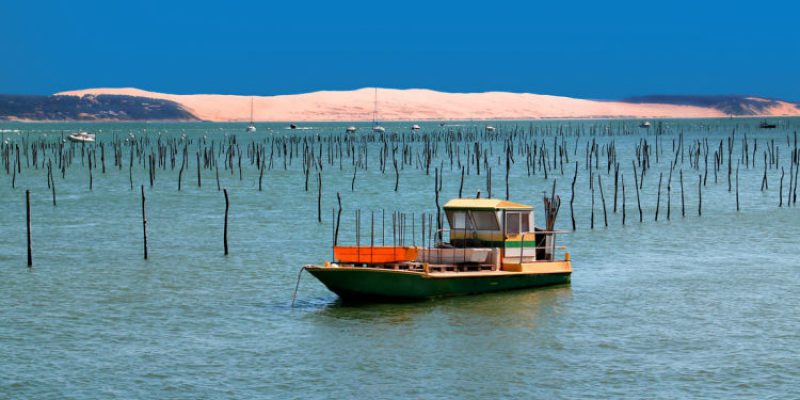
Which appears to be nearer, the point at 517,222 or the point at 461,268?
the point at 461,268

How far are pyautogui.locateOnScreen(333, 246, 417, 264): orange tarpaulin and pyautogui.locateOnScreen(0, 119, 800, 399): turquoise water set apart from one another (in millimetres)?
1322

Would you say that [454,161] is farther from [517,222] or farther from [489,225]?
[489,225]

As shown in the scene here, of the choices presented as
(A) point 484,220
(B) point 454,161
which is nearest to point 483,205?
(A) point 484,220

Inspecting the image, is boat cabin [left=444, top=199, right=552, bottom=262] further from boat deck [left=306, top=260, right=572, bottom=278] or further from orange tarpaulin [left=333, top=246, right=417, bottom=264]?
orange tarpaulin [left=333, top=246, right=417, bottom=264]

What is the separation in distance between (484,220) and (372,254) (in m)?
3.78

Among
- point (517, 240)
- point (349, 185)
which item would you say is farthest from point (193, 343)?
point (349, 185)

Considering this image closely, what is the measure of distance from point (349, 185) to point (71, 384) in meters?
55.3

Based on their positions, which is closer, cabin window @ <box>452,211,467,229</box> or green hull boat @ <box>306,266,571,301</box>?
green hull boat @ <box>306,266,571,301</box>

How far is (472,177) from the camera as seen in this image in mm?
86750

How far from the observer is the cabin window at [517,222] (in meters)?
33.8

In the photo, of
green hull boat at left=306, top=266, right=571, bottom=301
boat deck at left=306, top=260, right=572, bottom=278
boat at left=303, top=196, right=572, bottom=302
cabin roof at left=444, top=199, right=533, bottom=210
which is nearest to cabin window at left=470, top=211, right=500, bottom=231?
boat at left=303, top=196, right=572, bottom=302

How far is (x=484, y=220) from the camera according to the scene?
111ft

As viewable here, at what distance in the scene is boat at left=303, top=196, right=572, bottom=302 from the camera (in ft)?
101

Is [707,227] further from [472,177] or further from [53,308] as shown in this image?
[472,177]
